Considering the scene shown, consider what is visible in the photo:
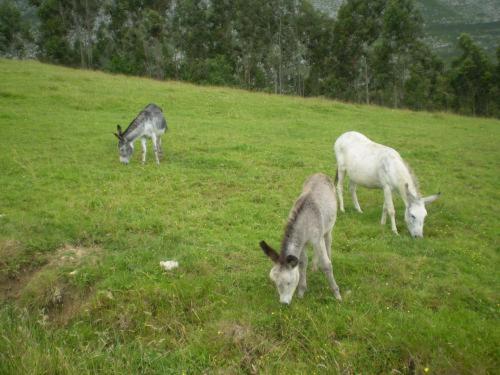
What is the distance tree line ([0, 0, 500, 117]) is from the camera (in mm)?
51469

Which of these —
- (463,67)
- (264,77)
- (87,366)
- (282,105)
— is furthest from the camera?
Result: (264,77)

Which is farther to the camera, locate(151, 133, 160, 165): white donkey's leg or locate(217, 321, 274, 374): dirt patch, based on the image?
locate(151, 133, 160, 165): white donkey's leg

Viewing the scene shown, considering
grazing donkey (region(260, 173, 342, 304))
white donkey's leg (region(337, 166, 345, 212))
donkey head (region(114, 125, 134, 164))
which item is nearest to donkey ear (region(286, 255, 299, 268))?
grazing donkey (region(260, 173, 342, 304))

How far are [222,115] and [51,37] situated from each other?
45.2m

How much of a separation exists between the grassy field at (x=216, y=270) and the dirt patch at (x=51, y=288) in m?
0.03

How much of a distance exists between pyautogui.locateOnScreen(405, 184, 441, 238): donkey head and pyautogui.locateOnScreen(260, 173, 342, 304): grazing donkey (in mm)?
2934

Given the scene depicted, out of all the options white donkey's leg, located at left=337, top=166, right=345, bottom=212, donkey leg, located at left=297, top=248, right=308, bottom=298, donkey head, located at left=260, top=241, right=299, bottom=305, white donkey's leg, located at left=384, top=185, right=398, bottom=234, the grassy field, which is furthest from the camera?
white donkey's leg, located at left=337, top=166, right=345, bottom=212

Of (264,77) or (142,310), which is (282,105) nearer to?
(142,310)

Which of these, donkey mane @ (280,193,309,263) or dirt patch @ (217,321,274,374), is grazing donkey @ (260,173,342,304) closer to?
donkey mane @ (280,193,309,263)

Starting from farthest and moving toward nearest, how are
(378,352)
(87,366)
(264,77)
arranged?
(264,77), (378,352), (87,366)

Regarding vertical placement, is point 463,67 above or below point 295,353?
above

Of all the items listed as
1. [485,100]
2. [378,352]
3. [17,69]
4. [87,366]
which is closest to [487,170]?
[378,352]

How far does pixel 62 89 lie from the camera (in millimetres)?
26328

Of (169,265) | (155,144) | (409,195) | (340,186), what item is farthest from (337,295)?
(155,144)
